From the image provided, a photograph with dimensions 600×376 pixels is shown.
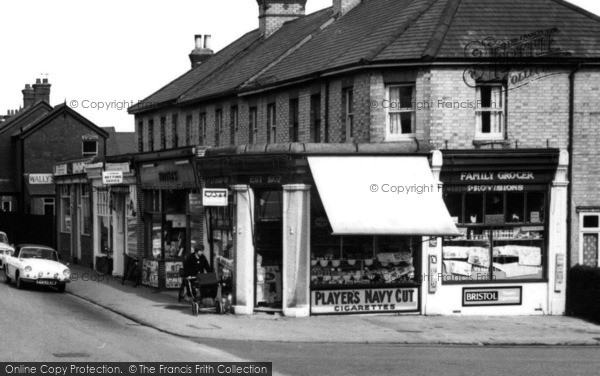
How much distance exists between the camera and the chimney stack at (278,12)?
146ft

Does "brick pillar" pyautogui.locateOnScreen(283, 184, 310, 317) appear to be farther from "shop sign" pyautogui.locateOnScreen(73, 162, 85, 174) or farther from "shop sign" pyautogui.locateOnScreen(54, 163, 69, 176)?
"shop sign" pyautogui.locateOnScreen(54, 163, 69, 176)

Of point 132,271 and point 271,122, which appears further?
point 132,271

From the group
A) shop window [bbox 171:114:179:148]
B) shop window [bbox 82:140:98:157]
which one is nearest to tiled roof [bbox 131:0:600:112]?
shop window [bbox 171:114:179:148]

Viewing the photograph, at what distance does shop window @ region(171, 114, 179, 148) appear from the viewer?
1685 inches

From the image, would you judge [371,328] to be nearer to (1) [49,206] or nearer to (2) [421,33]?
(2) [421,33]

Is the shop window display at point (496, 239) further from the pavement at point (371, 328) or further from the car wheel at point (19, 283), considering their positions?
the car wheel at point (19, 283)

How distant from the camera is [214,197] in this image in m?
24.8

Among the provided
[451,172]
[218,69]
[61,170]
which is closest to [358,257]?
[451,172]

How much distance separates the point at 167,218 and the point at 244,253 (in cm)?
900

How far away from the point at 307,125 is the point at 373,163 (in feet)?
18.1

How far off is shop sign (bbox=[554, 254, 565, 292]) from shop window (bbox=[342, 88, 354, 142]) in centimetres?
635

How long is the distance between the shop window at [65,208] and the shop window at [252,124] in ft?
50.9

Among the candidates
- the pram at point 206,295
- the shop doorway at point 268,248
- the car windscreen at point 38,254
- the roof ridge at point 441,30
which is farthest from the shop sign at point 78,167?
the roof ridge at point 441,30

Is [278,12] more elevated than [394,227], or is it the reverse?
[278,12]
